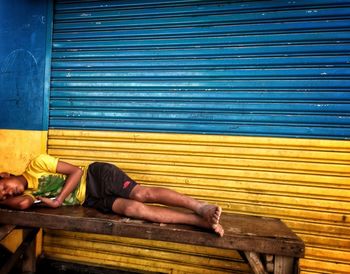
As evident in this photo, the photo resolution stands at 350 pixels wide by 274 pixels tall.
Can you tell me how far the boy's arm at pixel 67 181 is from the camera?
2809 mm

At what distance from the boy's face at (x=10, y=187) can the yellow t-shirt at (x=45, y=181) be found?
10 cm

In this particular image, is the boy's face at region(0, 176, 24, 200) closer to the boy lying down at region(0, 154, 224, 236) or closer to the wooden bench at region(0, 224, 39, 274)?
the boy lying down at region(0, 154, 224, 236)

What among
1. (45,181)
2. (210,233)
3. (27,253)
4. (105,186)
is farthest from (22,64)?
(210,233)

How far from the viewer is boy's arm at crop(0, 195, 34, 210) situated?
2.73 metres

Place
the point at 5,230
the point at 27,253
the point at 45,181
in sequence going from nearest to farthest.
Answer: the point at 5,230
the point at 45,181
the point at 27,253

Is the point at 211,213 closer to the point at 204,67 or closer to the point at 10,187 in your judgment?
the point at 204,67

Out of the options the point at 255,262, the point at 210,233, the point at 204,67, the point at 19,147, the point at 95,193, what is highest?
the point at 204,67

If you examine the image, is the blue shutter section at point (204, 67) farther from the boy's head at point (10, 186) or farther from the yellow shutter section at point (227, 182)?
the boy's head at point (10, 186)

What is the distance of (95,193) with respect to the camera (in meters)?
2.98

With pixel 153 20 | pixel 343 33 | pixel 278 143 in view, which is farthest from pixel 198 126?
pixel 343 33

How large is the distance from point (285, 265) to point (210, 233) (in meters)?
0.71

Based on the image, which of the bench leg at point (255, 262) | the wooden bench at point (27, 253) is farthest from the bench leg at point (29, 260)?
the bench leg at point (255, 262)

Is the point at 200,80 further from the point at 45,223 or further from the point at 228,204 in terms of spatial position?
the point at 45,223

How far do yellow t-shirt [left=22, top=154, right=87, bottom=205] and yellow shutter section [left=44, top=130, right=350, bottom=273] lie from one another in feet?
1.91
